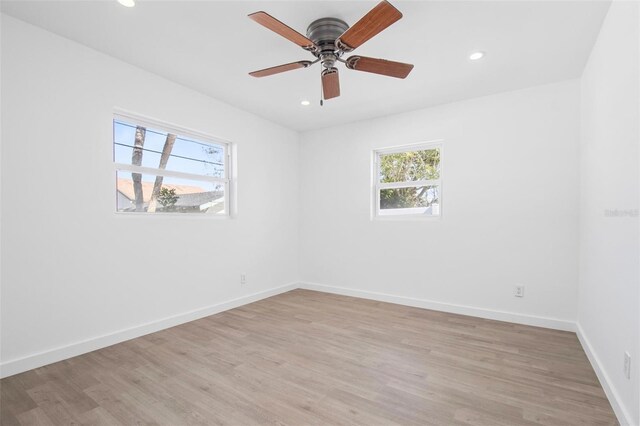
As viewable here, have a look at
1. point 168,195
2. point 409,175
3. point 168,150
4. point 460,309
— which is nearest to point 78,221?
point 168,195

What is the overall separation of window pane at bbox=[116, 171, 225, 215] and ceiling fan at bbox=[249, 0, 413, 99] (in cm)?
166

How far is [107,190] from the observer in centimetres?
271

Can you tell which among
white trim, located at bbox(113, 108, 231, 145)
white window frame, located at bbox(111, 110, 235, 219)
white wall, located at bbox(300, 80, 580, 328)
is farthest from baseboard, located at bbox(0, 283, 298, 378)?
white trim, located at bbox(113, 108, 231, 145)

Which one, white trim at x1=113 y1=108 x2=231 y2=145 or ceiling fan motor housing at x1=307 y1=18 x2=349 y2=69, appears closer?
ceiling fan motor housing at x1=307 y1=18 x2=349 y2=69

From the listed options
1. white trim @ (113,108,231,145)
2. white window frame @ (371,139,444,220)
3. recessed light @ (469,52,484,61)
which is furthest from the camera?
white window frame @ (371,139,444,220)

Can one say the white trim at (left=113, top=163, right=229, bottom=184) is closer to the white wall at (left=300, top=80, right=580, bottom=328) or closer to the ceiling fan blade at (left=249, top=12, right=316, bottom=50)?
the white wall at (left=300, top=80, right=580, bottom=328)

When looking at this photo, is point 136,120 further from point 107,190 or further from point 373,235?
point 373,235

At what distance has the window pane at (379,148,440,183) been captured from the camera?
395 centimetres

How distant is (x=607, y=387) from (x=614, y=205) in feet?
3.77

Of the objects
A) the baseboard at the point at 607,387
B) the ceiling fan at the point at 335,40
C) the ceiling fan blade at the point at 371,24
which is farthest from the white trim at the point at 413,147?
the baseboard at the point at 607,387

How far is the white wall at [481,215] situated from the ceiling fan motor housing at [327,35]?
2.11 m

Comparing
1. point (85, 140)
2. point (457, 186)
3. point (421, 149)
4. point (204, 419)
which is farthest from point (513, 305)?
point (85, 140)

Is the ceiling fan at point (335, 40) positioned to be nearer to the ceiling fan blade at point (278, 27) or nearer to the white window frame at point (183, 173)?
the ceiling fan blade at point (278, 27)

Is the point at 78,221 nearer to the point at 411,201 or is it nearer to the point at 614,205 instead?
the point at 411,201
